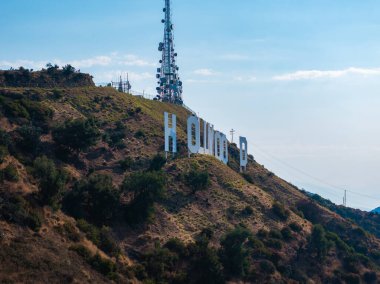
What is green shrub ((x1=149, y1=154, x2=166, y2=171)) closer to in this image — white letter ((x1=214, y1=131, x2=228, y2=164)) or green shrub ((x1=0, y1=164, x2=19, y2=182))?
white letter ((x1=214, y1=131, x2=228, y2=164))

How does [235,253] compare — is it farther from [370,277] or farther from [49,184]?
[370,277]

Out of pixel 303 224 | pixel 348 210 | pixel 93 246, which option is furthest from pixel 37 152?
pixel 348 210

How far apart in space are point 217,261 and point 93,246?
14688 mm

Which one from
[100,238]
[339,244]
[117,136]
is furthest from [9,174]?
[339,244]

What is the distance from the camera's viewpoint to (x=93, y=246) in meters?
59.3

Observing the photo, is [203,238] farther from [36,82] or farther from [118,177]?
[36,82]

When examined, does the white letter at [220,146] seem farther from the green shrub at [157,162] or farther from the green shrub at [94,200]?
the green shrub at [94,200]

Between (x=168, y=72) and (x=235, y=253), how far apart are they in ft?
236

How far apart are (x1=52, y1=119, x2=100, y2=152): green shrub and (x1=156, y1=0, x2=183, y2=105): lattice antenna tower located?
56482 millimetres

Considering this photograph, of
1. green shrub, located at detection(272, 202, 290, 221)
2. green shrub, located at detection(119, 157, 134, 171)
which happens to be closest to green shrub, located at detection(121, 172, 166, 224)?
green shrub, located at detection(119, 157, 134, 171)

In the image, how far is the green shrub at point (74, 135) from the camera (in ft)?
251

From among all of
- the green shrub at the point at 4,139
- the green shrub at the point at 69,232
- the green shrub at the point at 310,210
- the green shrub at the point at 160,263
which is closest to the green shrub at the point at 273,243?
the green shrub at the point at 160,263

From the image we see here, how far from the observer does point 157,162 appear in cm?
8331

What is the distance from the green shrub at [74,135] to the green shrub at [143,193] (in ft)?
29.6
